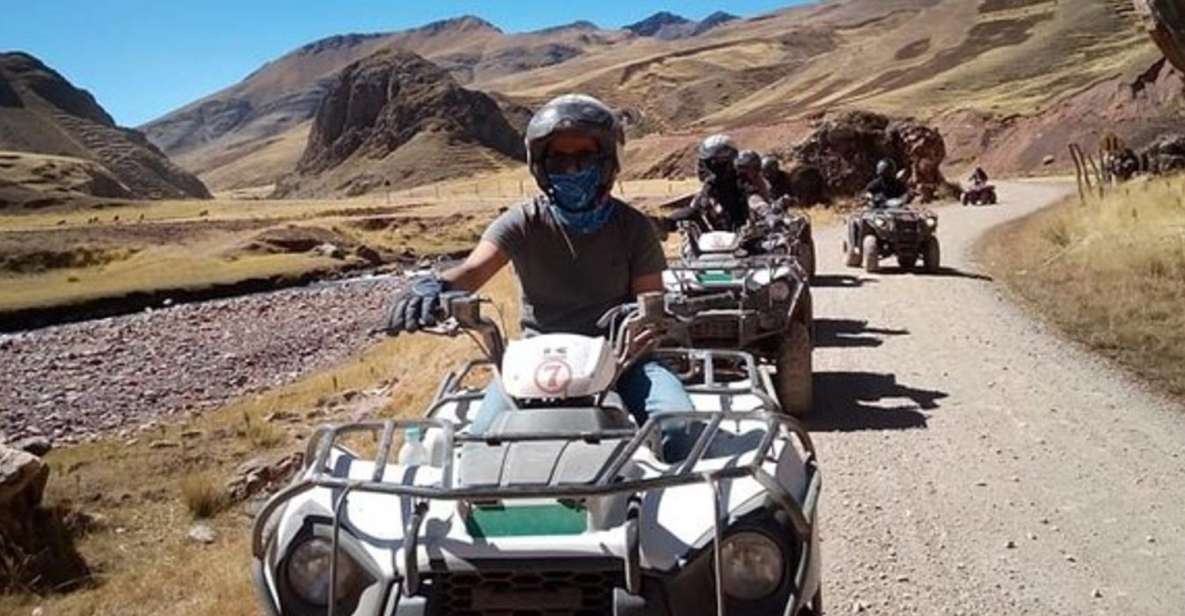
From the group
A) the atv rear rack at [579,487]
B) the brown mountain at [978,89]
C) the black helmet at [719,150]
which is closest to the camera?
the atv rear rack at [579,487]

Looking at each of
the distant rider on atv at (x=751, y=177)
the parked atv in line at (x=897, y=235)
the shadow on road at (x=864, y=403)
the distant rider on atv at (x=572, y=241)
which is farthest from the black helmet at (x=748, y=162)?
the distant rider on atv at (x=572, y=241)

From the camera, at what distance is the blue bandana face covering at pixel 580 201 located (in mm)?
5055

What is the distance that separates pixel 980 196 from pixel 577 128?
3681cm

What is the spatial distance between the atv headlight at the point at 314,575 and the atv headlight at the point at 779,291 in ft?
20.8

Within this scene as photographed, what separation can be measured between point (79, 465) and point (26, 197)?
9046 centimetres

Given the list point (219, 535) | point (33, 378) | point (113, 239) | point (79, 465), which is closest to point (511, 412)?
point (219, 535)

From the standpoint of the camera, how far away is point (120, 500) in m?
14.3

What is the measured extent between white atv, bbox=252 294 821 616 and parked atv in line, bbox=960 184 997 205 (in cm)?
3745

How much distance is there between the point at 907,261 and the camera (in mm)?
20391

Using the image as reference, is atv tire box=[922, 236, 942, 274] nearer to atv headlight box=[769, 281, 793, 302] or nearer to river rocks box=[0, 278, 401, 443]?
atv headlight box=[769, 281, 793, 302]

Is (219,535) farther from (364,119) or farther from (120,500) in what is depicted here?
(364,119)

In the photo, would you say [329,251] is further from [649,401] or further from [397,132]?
[397,132]

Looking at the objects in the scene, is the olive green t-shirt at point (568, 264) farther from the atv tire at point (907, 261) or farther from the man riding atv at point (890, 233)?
the atv tire at point (907, 261)

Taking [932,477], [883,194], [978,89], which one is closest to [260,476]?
[932,477]
